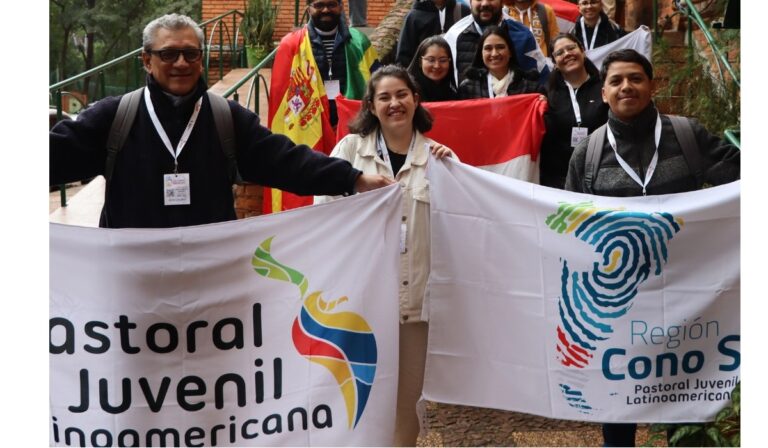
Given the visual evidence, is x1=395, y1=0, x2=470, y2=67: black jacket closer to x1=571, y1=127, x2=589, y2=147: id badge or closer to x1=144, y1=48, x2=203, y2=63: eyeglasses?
x1=571, y1=127, x2=589, y2=147: id badge

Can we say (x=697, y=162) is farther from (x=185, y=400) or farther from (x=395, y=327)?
(x=185, y=400)

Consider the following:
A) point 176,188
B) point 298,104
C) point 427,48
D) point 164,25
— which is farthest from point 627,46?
point 176,188

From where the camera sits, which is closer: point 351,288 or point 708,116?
point 351,288

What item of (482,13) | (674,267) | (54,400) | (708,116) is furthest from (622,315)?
(708,116)

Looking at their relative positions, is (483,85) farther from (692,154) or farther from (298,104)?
(692,154)

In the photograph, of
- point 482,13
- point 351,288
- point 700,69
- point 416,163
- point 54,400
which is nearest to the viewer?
point 54,400

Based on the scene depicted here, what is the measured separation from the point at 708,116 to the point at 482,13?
2244mm

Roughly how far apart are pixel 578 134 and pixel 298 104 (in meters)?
2.36

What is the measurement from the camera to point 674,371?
5000mm

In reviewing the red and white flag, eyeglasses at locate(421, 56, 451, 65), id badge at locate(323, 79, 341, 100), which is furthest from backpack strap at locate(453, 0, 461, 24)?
the red and white flag

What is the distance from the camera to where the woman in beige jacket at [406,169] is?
520 cm

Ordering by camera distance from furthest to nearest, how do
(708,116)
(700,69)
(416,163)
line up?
→ 1. (700,69)
2. (708,116)
3. (416,163)

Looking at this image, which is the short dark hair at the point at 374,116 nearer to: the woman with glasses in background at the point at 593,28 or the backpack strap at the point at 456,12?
the backpack strap at the point at 456,12

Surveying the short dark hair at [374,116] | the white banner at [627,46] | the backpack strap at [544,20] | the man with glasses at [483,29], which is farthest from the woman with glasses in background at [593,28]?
the short dark hair at [374,116]
